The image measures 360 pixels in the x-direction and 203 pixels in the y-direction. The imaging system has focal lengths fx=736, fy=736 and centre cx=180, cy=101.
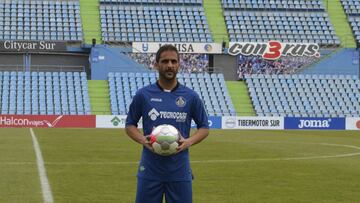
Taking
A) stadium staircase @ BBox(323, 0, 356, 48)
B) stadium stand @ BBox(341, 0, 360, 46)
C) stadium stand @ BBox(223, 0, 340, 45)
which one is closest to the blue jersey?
stadium stand @ BBox(223, 0, 340, 45)

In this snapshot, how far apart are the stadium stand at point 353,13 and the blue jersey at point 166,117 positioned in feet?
170

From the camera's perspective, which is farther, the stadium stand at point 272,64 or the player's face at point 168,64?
the stadium stand at point 272,64

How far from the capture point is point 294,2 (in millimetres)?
60125

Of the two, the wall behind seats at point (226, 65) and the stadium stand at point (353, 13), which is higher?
the stadium stand at point (353, 13)

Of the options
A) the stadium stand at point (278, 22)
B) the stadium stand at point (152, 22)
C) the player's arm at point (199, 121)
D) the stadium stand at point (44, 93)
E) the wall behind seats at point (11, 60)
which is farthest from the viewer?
the stadium stand at point (278, 22)

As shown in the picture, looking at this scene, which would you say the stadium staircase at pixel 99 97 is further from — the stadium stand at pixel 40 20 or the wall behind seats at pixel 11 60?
the wall behind seats at pixel 11 60

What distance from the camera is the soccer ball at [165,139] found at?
6.15 metres

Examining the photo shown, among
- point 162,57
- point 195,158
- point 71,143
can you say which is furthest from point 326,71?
point 162,57

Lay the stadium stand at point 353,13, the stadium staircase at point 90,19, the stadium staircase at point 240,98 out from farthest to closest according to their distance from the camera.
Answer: the stadium stand at point 353,13 < the stadium staircase at point 90,19 < the stadium staircase at point 240,98

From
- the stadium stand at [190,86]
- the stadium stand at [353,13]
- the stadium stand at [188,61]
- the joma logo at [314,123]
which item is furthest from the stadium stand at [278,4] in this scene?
the joma logo at [314,123]

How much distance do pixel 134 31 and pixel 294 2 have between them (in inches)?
561

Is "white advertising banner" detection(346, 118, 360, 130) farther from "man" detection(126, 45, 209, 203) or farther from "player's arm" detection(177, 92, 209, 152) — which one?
"man" detection(126, 45, 209, 203)

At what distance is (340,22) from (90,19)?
19.8 metres

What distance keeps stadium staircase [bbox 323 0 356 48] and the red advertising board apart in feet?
73.5
